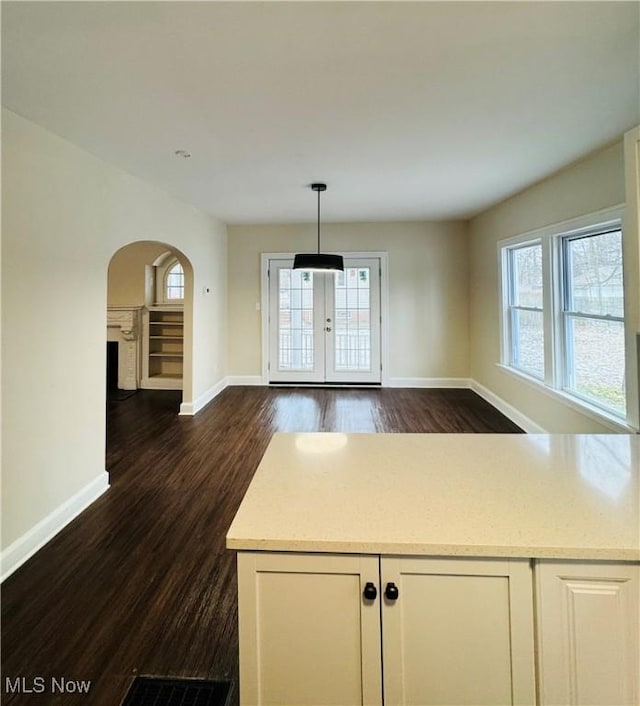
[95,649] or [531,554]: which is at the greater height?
[531,554]

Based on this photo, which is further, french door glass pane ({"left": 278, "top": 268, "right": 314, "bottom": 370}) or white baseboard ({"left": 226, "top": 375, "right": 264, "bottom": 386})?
white baseboard ({"left": 226, "top": 375, "right": 264, "bottom": 386})

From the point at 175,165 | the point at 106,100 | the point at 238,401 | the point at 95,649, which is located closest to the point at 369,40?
the point at 106,100

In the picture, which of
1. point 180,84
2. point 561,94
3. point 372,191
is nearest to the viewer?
point 180,84

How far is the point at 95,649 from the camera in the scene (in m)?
1.68

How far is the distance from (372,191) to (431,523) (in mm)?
3903

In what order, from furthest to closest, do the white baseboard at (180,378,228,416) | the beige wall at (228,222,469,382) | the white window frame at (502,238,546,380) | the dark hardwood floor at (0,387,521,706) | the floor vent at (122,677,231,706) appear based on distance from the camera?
the beige wall at (228,222,469,382)
the white baseboard at (180,378,228,416)
the white window frame at (502,238,546,380)
the dark hardwood floor at (0,387,521,706)
the floor vent at (122,677,231,706)

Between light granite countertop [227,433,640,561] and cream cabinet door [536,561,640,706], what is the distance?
65 mm

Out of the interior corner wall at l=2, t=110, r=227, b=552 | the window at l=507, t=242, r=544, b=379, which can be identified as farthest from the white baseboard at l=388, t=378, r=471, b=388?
the interior corner wall at l=2, t=110, r=227, b=552

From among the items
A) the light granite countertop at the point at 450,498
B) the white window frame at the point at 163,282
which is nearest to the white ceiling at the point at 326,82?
the light granite countertop at the point at 450,498

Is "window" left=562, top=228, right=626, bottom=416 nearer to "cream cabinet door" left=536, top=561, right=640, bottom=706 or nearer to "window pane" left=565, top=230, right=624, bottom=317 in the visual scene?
"window pane" left=565, top=230, right=624, bottom=317

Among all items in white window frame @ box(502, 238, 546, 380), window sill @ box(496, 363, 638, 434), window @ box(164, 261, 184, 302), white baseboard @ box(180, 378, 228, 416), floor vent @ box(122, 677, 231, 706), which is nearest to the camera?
floor vent @ box(122, 677, 231, 706)

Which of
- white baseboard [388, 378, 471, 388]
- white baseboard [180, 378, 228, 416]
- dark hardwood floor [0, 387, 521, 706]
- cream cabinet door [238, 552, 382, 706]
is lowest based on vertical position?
dark hardwood floor [0, 387, 521, 706]

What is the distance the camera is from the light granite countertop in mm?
941

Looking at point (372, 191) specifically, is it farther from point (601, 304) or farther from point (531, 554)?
point (531, 554)
